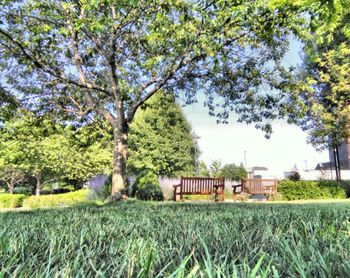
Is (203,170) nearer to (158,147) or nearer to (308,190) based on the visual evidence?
(158,147)

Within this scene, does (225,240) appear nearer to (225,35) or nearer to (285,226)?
(285,226)

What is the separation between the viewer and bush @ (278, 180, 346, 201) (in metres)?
16.3

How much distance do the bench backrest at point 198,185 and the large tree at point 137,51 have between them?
274 centimetres

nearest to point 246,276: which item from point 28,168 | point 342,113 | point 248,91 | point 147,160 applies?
point 248,91

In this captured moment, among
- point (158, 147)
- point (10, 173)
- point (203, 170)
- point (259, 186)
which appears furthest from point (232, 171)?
point (10, 173)

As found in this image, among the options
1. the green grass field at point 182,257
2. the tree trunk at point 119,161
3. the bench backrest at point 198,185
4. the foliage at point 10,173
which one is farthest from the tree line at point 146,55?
the foliage at point 10,173

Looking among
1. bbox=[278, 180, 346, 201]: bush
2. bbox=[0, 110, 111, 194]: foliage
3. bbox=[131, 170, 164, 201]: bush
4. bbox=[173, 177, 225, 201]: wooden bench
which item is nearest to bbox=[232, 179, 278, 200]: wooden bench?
bbox=[278, 180, 346, 201]: bush

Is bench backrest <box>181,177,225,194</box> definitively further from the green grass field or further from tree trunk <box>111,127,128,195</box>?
the green grass field

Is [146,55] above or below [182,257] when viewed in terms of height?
above

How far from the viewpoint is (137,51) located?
1052 cm

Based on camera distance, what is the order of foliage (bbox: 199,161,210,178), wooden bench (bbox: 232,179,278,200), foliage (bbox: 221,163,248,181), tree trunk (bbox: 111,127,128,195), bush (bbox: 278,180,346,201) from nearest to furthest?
1. tree trunk (bbox: 111,127,128,195)
2. wooden bench (bbox: 232,179,278,200)
3. bush (bbox: 278,180,346,201)
4. foliage (bbox: 221,163,248,181)
5. foliage (bbox: 199,161,210,178)

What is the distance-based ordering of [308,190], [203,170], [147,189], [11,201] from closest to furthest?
[147,189], [308,190], [11,201], [203,170]

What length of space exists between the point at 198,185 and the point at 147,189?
1916 millimetres

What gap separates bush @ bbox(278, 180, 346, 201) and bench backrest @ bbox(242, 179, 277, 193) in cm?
75
